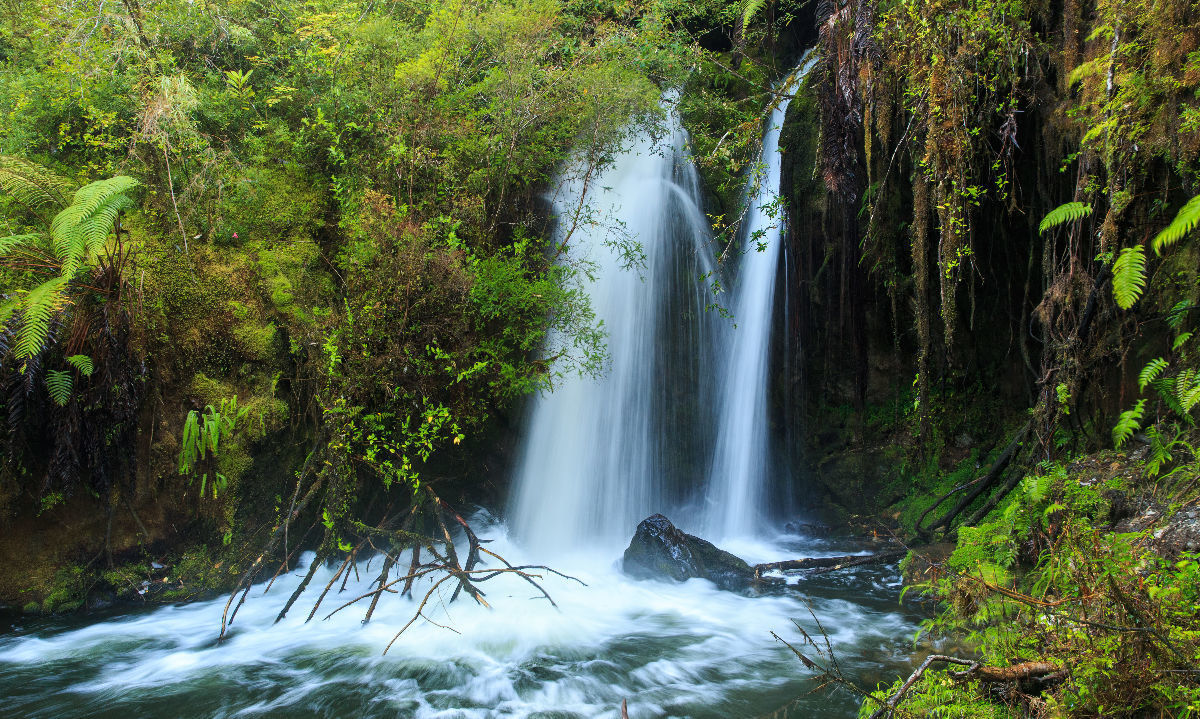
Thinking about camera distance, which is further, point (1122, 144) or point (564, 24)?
point (564, 24)

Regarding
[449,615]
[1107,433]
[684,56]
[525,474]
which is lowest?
[449,615]

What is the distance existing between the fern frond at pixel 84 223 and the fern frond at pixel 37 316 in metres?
0.18

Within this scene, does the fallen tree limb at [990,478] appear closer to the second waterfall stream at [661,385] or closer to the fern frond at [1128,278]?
the fern frond at [1128,278]

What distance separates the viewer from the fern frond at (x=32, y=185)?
5.68 metres

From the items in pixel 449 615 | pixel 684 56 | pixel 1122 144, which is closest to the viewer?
pixel 1122 144

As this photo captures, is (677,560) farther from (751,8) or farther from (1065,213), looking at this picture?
(751,8)

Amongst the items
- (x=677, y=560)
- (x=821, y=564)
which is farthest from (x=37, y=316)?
(x=821, y=564)

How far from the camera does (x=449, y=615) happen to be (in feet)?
18.8

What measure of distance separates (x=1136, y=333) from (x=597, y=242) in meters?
6.26

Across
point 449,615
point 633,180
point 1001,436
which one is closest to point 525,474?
point 449,615

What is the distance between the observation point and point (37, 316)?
496 centimetres

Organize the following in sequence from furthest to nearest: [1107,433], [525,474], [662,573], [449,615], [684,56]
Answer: [684,56] → [525,474] → [662,573] → [449,615] → [1107,433]

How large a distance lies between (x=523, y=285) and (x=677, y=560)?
3468 millimetres

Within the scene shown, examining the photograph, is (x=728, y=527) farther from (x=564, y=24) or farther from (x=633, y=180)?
(x=564, y=24)
